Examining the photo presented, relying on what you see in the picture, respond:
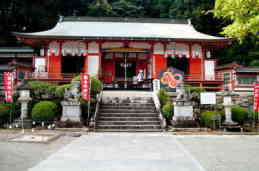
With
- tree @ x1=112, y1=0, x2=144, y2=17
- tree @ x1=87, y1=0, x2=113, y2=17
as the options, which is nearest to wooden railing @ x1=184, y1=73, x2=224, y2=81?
tree @ x1=87, y1=0, x2=113, y2=17

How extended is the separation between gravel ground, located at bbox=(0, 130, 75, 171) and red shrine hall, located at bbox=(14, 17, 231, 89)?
973 cm

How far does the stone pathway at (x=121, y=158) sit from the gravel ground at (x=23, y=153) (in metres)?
0.31

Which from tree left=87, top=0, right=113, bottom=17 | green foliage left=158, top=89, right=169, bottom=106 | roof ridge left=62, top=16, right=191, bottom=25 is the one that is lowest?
green foliage left=158, top=89, right=169, bottom=106

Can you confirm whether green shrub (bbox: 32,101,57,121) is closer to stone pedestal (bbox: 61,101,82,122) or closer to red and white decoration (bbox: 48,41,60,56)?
stone pedestal (bbox: 61,101,82,122)

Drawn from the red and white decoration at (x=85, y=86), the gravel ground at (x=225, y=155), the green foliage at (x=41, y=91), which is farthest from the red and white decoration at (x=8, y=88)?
the gravel ground at (x=225, y=155)

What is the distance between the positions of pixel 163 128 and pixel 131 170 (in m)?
6.24

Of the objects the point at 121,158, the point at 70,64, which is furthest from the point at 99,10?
the point at 121,158

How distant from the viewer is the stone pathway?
16.4 ft

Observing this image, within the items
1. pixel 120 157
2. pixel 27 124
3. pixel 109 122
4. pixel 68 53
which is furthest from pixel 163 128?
pixel 68 53

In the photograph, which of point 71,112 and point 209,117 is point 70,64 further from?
point 209,117

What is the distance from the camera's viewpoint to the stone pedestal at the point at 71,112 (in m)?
10.9

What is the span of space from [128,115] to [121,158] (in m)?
6.39

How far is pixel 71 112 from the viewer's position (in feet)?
36.0

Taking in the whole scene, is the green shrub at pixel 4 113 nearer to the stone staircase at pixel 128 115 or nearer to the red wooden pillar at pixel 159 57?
the stone staircase at pixel 128 115
